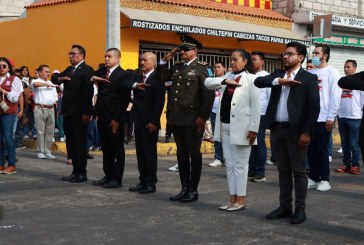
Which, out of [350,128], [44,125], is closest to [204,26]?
[44,125]

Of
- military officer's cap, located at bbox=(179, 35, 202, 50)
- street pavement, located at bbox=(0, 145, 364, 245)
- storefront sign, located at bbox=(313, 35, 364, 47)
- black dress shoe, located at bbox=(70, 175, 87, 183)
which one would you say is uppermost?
storefront sign, located at bbox=(313, 35, 364, 47)

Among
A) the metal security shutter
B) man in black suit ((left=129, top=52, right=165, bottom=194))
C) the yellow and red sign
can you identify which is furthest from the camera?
the metal security shutter

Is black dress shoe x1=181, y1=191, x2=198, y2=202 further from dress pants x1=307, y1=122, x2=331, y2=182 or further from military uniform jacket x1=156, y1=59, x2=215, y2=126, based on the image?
dress pants x1=307, y1=122, x2=331, y2=182

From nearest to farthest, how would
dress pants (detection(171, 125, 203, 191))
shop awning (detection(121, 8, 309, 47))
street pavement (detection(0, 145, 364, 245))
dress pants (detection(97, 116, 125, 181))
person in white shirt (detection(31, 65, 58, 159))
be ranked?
1. street pavement (detection(0, 145, 364, 245))
2. dress pants (detection(171, 125, 203, 191))
3. dress pants (detection(97, 116, 125, 181))
4. person in white shirt (detection(31, 65, 58, 159))
5. shop awning (detection(121, 8, 309, 47))

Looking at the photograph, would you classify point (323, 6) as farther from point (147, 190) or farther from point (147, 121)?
point (147, 190)

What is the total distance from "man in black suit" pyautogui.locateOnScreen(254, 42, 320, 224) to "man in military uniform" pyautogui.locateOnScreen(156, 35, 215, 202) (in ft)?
3.48

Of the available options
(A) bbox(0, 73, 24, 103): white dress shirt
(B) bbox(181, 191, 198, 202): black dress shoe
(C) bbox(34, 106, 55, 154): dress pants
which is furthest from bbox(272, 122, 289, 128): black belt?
(C) bbox(34, 106, 55, 154): dress pants

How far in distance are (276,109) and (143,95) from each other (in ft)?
7.67

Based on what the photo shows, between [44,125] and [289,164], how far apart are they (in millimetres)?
6807

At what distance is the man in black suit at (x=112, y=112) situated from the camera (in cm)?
904

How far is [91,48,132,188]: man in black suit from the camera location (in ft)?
29.7

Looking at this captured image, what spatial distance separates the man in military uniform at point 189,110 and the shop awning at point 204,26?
8102 millimetres

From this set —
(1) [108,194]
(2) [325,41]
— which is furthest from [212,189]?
(2) [325,41]

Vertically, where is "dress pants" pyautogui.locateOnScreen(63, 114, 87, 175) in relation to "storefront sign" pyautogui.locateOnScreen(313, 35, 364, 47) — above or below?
below
